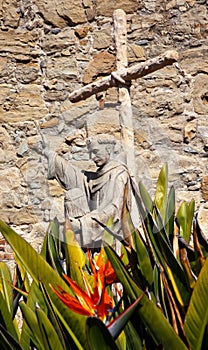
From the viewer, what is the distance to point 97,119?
2646 millimetres

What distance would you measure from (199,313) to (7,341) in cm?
35

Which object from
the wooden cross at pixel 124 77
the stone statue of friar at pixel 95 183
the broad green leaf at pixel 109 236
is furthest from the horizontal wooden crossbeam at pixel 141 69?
the broad green leaf at pixel 109 236

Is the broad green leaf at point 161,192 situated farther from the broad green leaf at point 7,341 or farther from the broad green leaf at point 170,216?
the broad green leaf at point 7,341

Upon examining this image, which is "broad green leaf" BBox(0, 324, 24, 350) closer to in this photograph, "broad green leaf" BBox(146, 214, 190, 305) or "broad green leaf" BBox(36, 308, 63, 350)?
"broad green leaf" BBox(36, 308, 63, 350)

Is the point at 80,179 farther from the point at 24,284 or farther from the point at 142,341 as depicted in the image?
the point at 142,341

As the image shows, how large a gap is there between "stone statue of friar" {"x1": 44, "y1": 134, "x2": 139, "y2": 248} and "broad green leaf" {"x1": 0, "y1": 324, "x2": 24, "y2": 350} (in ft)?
4.19

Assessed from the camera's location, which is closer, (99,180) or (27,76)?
(99,180)

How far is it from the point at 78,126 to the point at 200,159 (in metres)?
1.12

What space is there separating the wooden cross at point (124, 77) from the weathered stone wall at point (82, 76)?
73 cm

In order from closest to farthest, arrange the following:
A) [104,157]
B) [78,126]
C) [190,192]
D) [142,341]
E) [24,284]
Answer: [142,341], [24,284], [104,157], [78,126], [190,192]

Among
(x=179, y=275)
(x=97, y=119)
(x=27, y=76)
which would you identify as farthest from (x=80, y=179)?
(x=27, y=76)

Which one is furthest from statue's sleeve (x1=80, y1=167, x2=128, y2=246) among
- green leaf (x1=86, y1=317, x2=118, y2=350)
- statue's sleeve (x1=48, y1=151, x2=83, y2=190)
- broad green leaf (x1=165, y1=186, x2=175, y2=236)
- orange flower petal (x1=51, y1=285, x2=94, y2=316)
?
green leaf (x1=86, y1=317, x2=118, y2=350)

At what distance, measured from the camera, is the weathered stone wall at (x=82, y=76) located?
3.71 m

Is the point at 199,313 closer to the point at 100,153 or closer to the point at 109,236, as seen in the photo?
the point at 109,236
